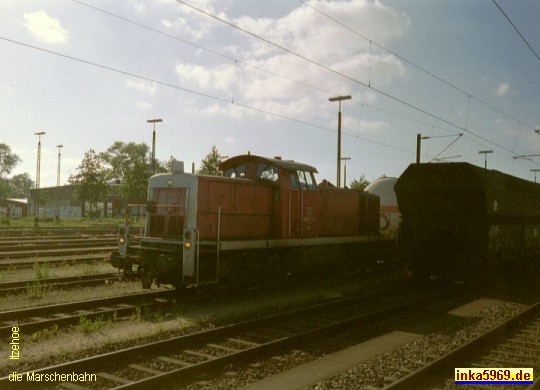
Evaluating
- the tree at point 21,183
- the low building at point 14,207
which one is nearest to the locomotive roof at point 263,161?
the low building at point 14,207

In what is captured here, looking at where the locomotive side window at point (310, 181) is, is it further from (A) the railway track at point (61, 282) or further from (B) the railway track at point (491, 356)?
(B) the railway track at point (491, 356)

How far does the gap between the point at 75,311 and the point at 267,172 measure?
5895mm

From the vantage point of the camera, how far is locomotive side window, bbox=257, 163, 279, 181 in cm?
1280

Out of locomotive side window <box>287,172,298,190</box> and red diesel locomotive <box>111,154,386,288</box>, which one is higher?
locomotive side window <box>287,172,298,190</box>

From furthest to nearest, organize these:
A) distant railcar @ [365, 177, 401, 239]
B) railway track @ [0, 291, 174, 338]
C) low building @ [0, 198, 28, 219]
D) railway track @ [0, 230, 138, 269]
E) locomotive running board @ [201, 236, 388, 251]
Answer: low building @ [0, 198, 28, 219] → distant railcar @ [365, 177, 401, 239] → railway track @ [0, 230, 138, 269] → locomotive running board @ [201, 236, 388, 251] → railway track @ [0, 291, 174, 338]

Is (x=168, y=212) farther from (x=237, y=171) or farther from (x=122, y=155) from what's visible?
(x=122, y=155)

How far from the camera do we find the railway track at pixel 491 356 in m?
5.92

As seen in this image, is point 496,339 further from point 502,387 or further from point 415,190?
point 415,190

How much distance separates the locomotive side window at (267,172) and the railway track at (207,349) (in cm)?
396

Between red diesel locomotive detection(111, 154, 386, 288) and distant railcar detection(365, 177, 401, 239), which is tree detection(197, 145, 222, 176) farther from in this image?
red diesel locomotive detection(111, 154, 386, 288)

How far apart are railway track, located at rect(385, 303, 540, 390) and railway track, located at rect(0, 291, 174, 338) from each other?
5481 mm

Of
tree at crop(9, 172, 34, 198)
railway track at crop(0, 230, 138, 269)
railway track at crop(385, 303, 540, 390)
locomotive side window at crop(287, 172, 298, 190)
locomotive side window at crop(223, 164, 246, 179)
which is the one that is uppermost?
tree at crop(9, 172, 34, 198)

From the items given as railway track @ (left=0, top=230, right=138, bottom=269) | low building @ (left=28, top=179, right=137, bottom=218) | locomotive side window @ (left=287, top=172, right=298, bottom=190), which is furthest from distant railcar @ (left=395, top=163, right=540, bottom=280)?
low building @ (left=28, top=179, right=137, bottom=218)

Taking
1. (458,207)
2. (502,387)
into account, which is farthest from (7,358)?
(458,207)
